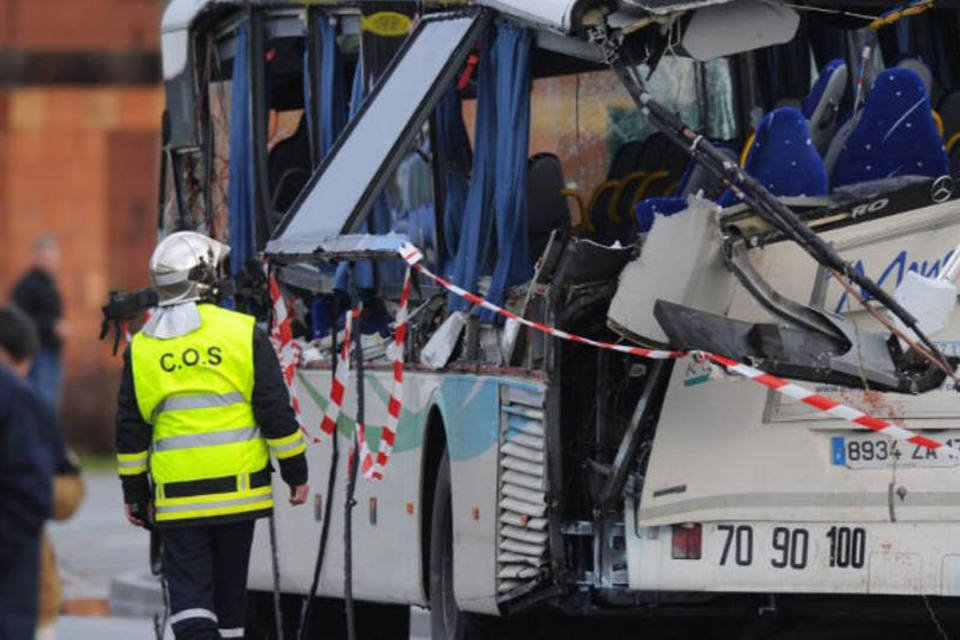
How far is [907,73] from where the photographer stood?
36.1ft

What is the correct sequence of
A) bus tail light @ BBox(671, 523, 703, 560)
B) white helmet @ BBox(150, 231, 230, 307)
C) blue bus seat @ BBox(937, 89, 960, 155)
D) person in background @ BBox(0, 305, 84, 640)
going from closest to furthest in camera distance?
person in background @ BBox(0, 305, 84, 640) < bus tail light @ BBox(671, 523, 703, 560) < white helmet @ BBox(150, 231, 230, 307) < blue bus seat @ BBox(937, 89, 960, 155)

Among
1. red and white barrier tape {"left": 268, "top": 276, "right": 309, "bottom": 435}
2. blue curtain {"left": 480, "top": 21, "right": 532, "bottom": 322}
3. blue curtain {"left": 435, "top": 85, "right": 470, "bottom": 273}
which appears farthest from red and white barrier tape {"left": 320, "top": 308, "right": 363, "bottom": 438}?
blue curtain {"left": 480, "top": 21, "right": 532, "bottom": 322}

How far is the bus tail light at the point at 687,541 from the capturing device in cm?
1058

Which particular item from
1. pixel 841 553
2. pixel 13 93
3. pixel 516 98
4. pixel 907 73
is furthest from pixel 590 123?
pixel 13 93

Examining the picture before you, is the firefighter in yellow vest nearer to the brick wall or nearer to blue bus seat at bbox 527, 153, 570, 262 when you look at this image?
blue bus seat at bbox 527, 153, 570, 262

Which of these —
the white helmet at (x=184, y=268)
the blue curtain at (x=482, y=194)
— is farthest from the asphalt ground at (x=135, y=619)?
the white helmet at (x=184, y=268)

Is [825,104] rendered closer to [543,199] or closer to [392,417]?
[543,199]

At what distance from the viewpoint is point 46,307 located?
87.9ft

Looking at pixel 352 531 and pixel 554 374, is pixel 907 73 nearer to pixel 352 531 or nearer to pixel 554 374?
pixel 554 374

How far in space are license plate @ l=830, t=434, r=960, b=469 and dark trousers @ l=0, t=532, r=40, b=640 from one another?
269cm

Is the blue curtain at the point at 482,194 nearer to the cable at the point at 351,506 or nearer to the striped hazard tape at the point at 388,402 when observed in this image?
the striped hazard tape at the point at 388,402

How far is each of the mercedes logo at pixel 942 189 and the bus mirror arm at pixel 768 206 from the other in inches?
13.2

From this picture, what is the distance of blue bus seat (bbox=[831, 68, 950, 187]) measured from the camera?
1094 centimetres

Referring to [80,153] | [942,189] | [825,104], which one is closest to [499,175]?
[825,104]
